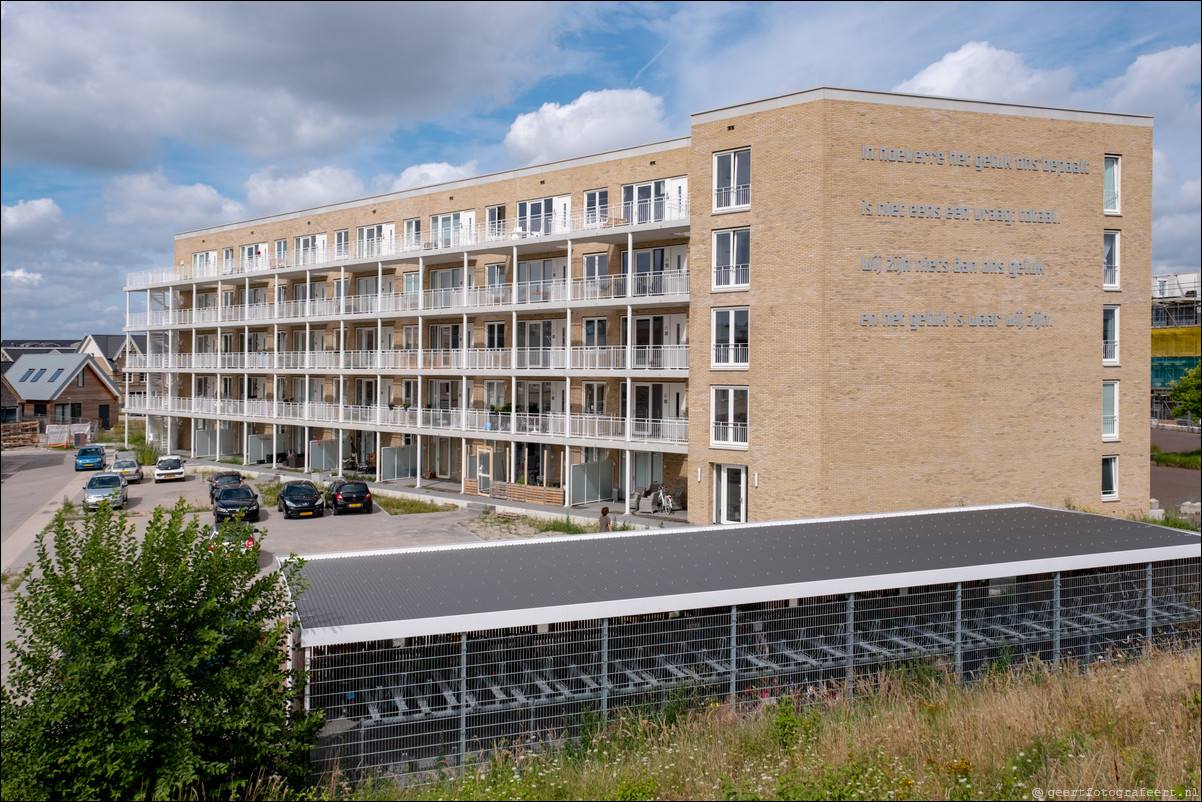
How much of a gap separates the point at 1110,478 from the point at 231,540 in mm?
26796

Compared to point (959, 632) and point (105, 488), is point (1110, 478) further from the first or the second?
point (105, 488)

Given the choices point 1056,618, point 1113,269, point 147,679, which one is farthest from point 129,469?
point 1113,269

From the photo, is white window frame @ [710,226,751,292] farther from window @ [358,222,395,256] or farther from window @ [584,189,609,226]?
window @ [358,222,395,256]

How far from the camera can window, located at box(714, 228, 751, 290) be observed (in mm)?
24203

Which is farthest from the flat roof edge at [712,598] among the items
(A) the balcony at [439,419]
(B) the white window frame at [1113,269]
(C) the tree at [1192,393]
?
(C) the tree at [1192,393]

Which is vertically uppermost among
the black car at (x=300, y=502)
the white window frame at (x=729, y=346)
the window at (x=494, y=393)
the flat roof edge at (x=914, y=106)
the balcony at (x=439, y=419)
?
the flat roof edge at (x=914, y=106)

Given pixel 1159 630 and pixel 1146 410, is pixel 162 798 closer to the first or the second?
pixel 1159 630

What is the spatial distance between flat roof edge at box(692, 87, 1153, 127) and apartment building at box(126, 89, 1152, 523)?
2.9 inches

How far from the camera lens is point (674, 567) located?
38.1ft

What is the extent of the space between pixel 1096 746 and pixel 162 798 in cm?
854

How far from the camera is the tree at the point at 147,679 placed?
6.48 meters

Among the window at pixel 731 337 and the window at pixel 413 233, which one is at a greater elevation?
the window at pixel 413 233

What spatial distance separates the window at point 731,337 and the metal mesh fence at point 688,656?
12.3m

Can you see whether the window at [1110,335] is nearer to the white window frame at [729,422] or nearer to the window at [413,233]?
the white window frame at [729,422]
